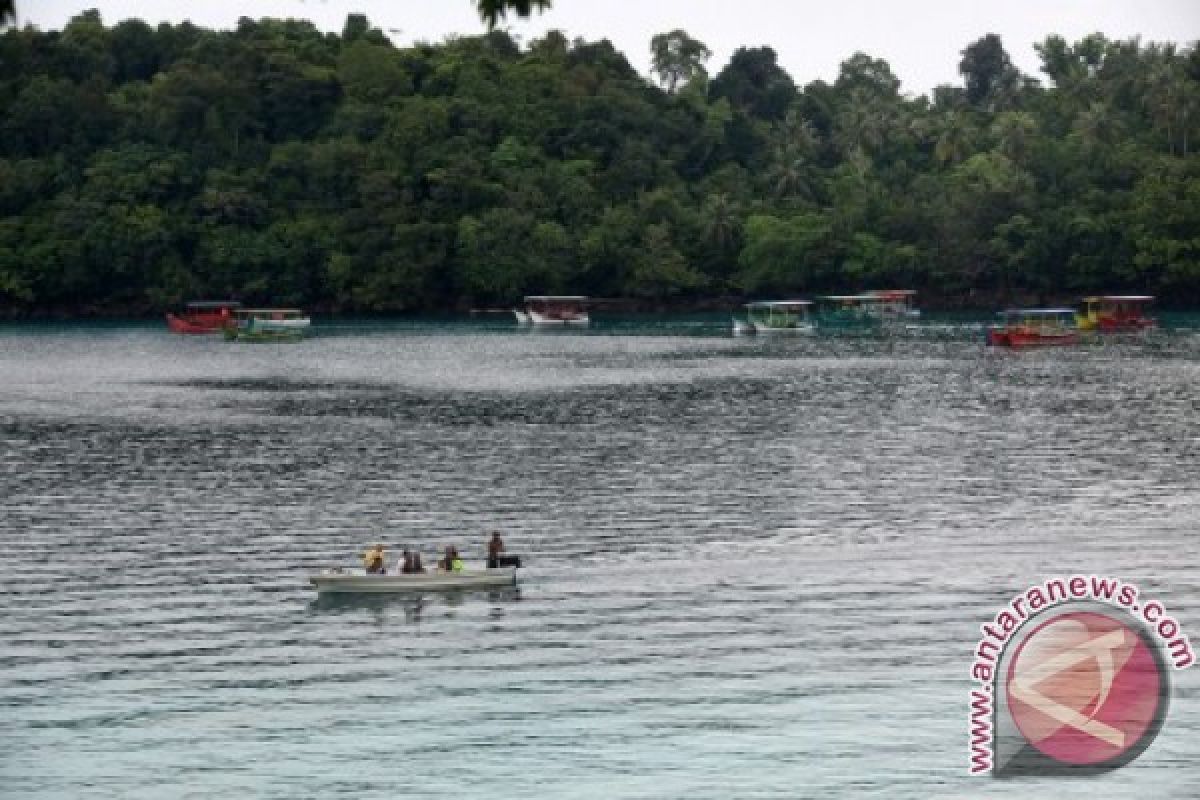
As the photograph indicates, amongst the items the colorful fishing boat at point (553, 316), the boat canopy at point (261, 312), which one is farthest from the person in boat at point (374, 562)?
the colorful fishing boat at point (553, 316)

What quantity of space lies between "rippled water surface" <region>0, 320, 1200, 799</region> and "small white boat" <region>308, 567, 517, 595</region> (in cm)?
61

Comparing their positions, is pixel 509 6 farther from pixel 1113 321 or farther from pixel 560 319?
pixel 560 319

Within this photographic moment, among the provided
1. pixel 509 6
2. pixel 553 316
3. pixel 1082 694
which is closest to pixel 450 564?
pixel 1082 694

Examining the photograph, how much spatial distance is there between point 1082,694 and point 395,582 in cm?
1990

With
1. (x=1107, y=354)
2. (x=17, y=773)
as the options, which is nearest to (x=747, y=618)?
(x=17, y=773)

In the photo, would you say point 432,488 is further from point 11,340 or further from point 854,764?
point 11,340

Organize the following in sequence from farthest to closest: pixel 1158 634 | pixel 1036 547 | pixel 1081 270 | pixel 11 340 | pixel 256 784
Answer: pixel 1081 270 → pixel 11 340 → pixel 1036 547 → pixel 1158 634 → pixel 256 784

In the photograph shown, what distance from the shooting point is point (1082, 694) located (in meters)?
41.3

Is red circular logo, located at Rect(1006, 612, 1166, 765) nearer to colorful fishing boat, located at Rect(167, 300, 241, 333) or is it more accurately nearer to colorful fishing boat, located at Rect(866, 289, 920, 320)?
colorful fishing boat, located at Rect(167, 300, 241, 333)

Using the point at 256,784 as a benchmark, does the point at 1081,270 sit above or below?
above

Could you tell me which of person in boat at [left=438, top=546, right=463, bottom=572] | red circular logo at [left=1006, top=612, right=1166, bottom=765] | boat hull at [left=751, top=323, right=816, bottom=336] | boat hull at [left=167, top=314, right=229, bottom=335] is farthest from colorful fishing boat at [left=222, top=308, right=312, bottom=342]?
red circular logo at [left=1006, top=612, right=1166, bottom=765]

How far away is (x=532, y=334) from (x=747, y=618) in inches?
5127

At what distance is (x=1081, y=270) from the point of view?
640ft

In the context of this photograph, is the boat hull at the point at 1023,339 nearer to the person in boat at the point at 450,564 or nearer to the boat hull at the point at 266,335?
the boat hull at the point at 266,335
